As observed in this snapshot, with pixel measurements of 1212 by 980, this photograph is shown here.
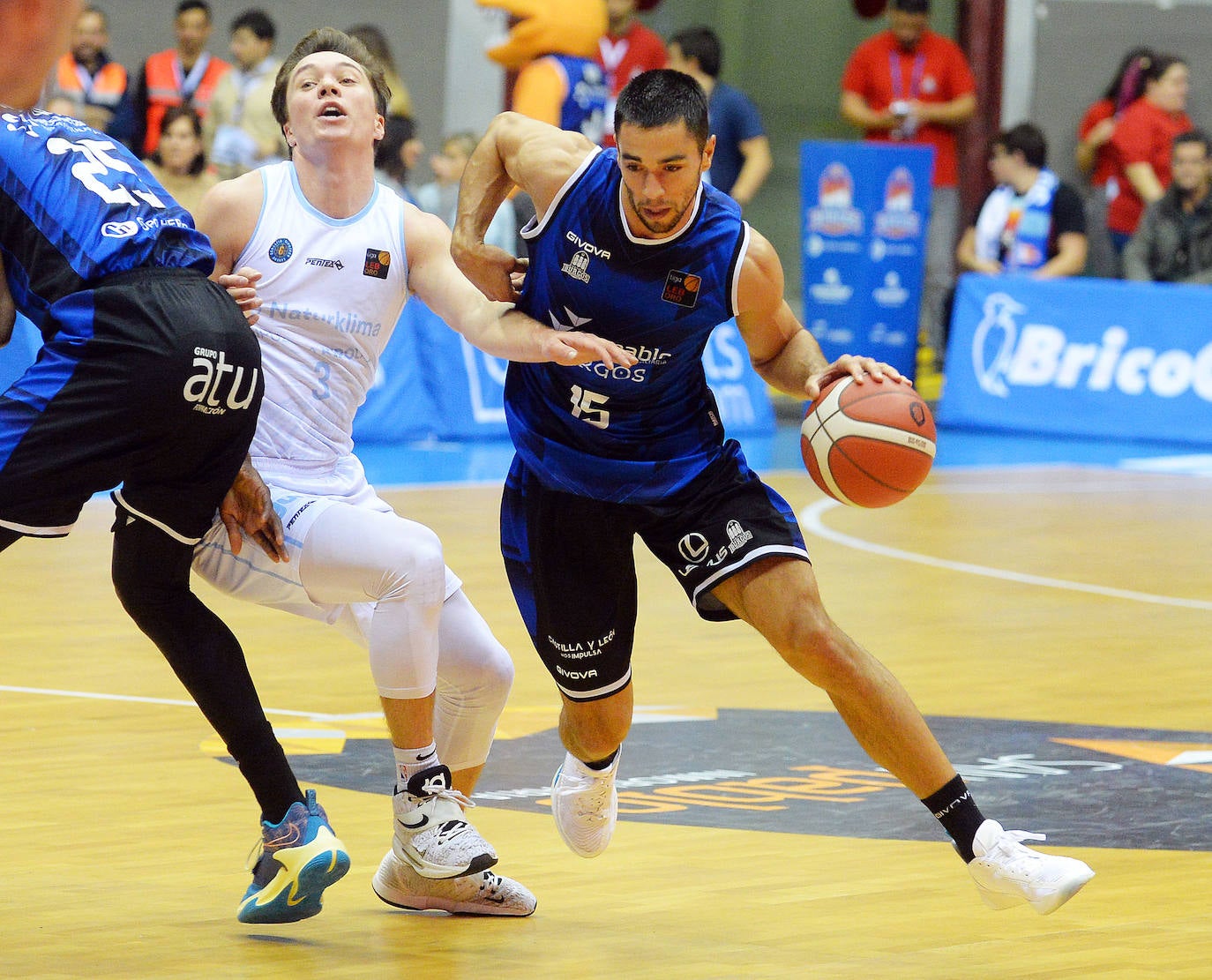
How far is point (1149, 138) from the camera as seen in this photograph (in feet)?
56.9

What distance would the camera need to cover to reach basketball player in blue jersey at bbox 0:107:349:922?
4371 mm

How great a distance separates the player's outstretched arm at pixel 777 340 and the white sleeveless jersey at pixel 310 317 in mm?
871

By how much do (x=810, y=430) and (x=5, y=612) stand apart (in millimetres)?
4321

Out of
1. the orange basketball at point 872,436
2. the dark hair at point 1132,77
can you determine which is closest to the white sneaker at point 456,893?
the orange basketball at point 872,436

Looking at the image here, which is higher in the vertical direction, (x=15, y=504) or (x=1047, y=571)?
(x=15, y=504)

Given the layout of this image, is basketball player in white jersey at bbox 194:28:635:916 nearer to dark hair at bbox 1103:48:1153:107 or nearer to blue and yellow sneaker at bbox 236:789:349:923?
blue and yellow sneaker at bbox 236:789:349:923

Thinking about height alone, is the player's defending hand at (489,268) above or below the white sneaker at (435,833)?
above

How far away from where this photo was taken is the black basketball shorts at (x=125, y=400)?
435 centimetres

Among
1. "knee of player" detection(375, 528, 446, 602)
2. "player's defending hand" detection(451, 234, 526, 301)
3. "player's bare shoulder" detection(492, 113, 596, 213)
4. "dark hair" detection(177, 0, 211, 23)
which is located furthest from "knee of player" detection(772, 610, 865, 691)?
"dark hair" detection(177, 0, 211, 23)

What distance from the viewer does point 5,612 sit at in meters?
8.24

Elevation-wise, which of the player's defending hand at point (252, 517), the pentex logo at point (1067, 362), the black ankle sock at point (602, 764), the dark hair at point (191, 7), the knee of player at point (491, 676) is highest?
the dark hair at point (191, 7)

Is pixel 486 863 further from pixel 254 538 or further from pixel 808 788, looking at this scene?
pixel 808 788

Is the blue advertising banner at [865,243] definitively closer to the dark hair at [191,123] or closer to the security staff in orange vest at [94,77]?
the security staff in orange vest at [94,77]

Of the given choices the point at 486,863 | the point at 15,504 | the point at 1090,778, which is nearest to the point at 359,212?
the point at 15,504
